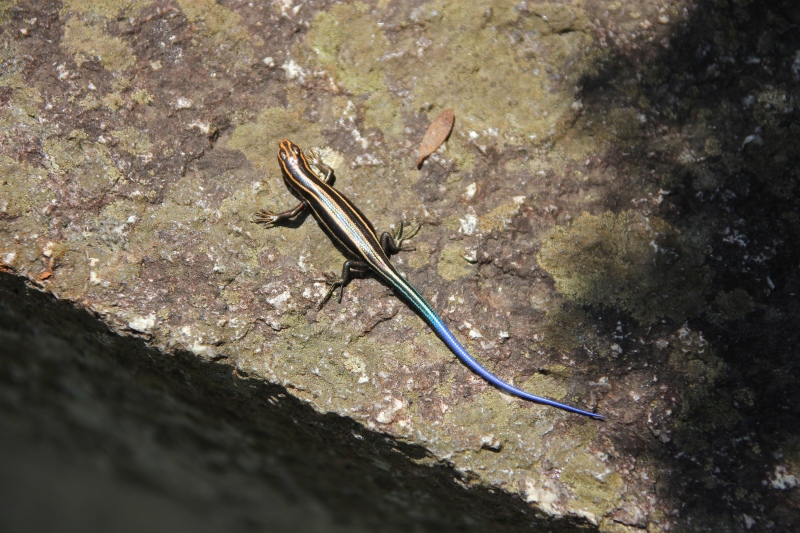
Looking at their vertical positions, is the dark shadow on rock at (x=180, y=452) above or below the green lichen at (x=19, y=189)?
below

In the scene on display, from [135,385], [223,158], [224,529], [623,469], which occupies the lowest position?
[224,529]

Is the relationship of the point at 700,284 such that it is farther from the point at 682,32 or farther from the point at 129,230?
the point at 129,230

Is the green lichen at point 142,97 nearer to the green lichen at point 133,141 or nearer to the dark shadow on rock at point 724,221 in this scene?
the green lichen at point 133,141

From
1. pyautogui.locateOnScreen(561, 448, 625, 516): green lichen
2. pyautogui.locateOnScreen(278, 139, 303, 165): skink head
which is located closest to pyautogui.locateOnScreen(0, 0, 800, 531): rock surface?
pyautogui.locateOnScreen(561, 448, 625, 516): green lichen

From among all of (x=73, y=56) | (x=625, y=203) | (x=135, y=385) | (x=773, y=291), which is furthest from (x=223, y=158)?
(x=773, y=291)

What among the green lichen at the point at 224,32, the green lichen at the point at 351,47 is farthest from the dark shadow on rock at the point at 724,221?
the green lichen at the point at 224,32
